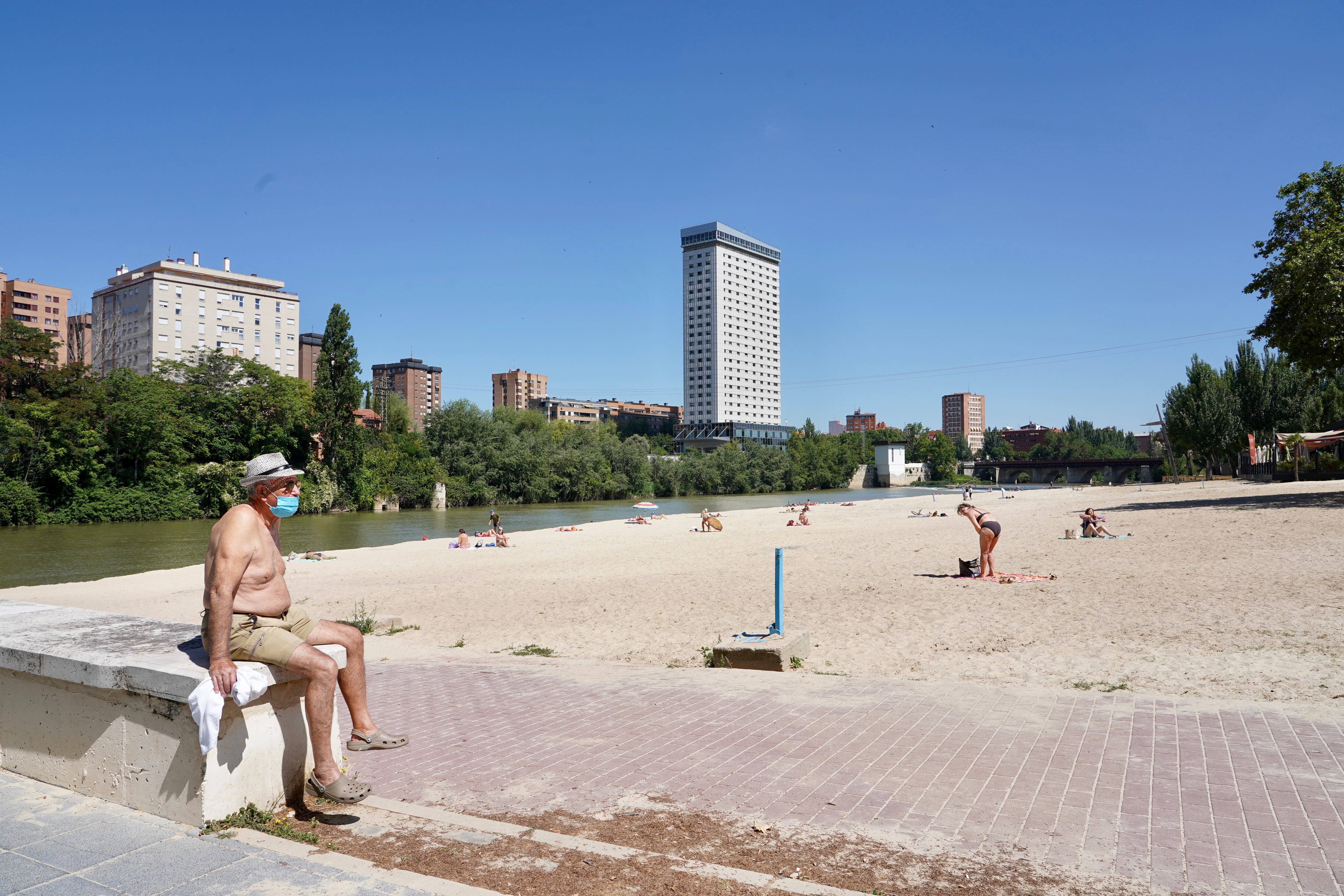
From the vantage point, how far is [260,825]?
379 centimetres

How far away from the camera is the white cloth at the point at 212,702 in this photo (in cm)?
357

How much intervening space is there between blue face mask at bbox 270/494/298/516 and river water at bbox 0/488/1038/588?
73.3 ft

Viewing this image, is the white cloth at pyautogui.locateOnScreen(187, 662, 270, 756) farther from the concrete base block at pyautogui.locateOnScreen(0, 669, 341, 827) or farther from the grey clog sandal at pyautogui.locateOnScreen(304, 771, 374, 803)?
the grey clog sandal at pyautogui.locateOnScreen(304, 771, 374, 803)

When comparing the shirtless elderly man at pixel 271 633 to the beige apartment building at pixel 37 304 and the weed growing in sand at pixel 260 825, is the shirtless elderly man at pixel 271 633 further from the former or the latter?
the beige apartment building at pixel 37 304

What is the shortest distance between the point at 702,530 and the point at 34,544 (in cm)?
2909

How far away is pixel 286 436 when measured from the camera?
61.4 m

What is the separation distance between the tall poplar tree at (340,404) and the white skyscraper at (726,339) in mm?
113704

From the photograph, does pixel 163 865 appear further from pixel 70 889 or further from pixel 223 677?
pixel 223 677

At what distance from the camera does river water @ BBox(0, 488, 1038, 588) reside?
27.1 metres

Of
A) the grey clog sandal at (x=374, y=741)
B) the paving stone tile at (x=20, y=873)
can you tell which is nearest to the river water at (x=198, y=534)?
the grey clog sandal at (x=374, y=741)

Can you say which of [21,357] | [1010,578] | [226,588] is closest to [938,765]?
[226,588]

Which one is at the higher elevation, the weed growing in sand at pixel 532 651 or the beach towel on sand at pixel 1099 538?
the beach towel on sand at pixel 1099 538

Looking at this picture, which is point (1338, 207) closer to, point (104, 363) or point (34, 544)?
point (34, 544)

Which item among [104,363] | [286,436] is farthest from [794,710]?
[104,363]
